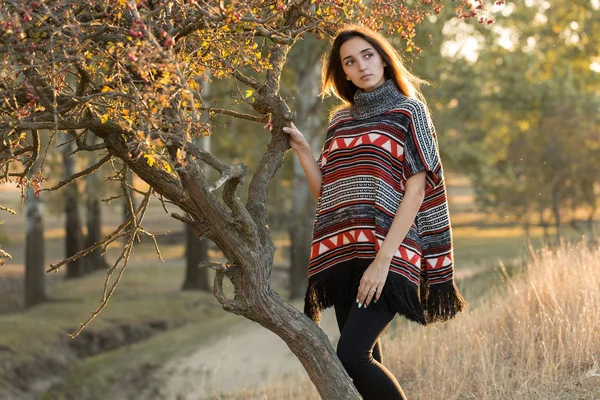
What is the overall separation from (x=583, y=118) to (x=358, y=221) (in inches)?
588

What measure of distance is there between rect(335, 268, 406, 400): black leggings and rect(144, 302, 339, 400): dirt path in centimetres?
550

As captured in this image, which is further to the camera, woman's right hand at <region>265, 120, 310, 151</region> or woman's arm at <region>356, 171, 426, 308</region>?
woman's right hand at <region>265, 120, 310, 151</region>

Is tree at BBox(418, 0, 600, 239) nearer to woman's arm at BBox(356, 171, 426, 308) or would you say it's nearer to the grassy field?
the grassy field

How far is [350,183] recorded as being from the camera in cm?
370

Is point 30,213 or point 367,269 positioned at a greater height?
point 30,213

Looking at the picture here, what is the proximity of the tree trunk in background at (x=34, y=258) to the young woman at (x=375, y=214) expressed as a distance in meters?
11.8

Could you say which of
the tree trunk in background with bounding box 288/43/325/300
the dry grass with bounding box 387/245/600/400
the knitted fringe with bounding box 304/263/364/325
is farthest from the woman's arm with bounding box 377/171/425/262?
the tree trunk in background with bounding box 288/43/325/300

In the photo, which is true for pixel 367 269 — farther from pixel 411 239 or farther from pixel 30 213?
pixel 30 213

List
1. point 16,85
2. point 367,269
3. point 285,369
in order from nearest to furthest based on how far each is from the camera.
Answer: point 16,85, point 367,269, point 285,369

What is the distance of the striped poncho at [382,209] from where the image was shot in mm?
3568

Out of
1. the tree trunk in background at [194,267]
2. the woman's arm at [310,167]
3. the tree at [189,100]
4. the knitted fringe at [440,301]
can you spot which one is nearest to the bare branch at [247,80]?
the tree at [189,100]

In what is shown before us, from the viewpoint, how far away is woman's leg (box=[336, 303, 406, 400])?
3508mm

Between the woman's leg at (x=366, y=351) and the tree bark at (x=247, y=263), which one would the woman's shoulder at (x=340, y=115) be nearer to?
the tree bark at (x=247, y=263)

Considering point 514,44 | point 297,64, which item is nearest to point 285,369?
point 297,64
